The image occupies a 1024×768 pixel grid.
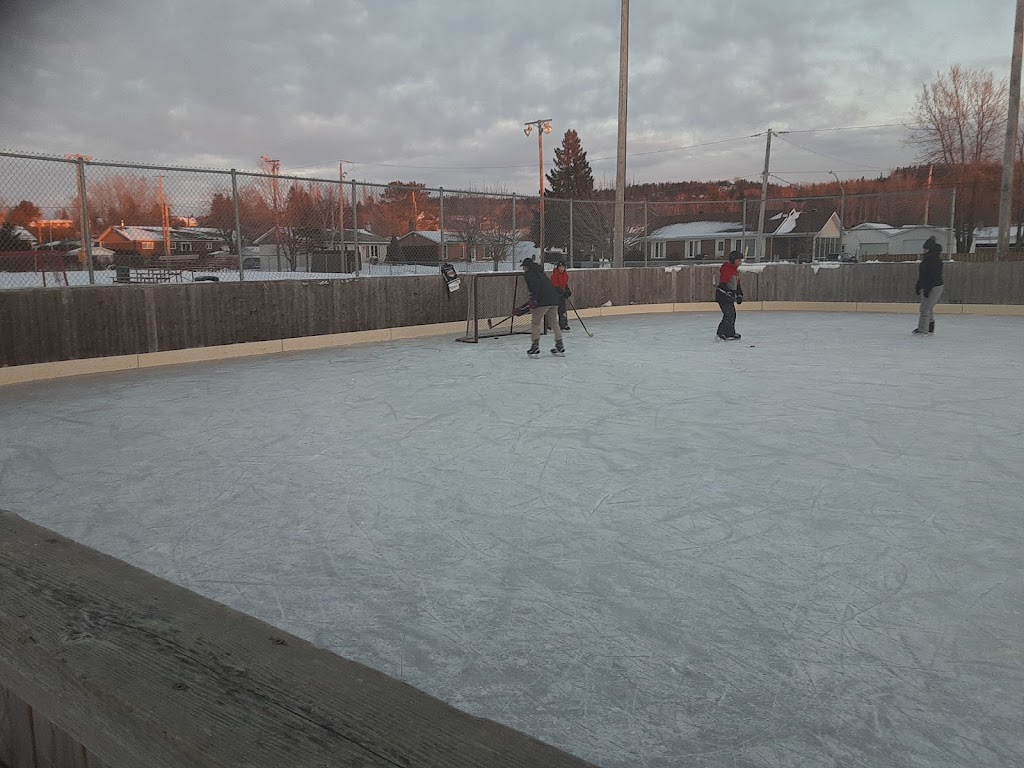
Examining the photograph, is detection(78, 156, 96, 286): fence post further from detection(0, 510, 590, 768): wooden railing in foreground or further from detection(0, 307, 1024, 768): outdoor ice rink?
detection(0, 510, 590, 768): wooden railing in foreground

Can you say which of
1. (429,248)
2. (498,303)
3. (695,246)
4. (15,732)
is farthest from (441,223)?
(695,246)

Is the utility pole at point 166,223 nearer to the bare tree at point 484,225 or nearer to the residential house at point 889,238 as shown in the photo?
the bare tree at point 484,225

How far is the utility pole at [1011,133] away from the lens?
18.5 m

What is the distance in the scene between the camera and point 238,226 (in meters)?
12.3

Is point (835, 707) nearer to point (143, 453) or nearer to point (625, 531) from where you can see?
point (625, 531)

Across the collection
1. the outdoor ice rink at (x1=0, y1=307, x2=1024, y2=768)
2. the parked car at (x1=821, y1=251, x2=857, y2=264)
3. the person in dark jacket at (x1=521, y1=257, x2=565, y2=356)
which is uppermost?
the parked car at (x1=821, y1=251, x2=857, y2=264)

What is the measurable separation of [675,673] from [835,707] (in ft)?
1.86

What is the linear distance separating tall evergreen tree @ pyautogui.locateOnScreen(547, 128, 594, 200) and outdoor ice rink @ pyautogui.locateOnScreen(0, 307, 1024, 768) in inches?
2829

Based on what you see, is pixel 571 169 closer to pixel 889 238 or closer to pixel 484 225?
pixel 889 238

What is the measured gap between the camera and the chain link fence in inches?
393

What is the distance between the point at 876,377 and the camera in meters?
9.65

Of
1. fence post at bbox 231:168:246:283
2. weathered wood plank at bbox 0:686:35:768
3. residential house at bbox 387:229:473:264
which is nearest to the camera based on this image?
weathered wood plank at bbox 0:686:35:768

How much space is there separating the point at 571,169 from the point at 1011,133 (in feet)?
204

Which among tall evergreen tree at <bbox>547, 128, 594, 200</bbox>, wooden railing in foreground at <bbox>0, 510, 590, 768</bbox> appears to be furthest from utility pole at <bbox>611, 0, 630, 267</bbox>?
tall evergreen tree at <bbox>547, 128, 594, 200</bbox>
